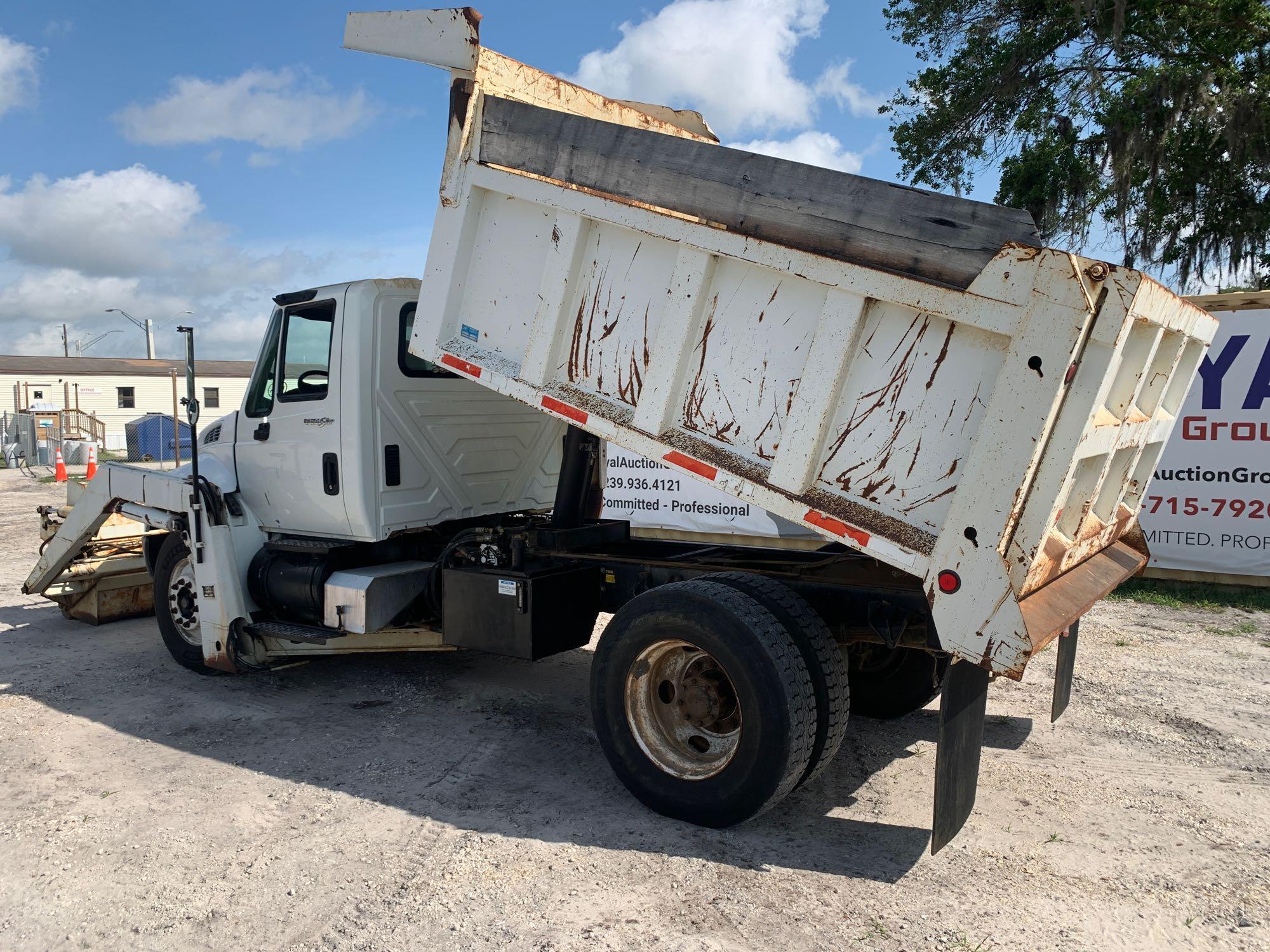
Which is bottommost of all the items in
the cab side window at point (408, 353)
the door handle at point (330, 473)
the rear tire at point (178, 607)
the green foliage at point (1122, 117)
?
the rear tire at point (178, 607)

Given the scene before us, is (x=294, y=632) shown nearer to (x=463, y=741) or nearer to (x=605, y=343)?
(x=463, y=741)

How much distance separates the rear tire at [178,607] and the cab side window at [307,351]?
1.53 m

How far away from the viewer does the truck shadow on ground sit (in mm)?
4066

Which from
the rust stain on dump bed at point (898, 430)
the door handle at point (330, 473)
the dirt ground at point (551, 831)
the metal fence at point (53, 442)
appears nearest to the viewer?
the dirt ground at point (551, 831)

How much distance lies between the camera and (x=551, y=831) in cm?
408

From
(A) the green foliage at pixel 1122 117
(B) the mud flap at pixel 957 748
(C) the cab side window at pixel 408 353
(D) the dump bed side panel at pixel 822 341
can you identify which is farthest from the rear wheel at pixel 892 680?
(A) the green foliage at pixel 1122 117

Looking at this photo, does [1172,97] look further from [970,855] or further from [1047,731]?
[970,855]

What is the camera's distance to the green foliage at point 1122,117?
518 inches

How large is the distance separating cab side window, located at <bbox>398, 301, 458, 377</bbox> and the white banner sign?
7473 mm

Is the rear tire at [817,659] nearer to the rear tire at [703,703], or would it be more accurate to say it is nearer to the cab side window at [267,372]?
the rear tire at [703,703]

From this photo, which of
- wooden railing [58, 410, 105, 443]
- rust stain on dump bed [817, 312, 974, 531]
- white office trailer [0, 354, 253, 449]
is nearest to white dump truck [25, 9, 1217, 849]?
rust stain on dump bed [817, 312, 974, 531]

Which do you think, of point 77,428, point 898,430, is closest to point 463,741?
point 898,430

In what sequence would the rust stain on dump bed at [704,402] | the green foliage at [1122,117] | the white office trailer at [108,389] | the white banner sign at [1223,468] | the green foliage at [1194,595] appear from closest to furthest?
the rust stain on dump bed at [704,402] → the green foliage at [1194,595] → the white banner sign at [1223,468] → the green foliage at [1122,117] → the white office trailer at [108,389]

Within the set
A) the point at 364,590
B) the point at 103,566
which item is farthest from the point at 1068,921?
the point at 103,566
